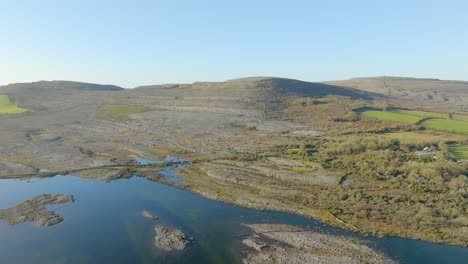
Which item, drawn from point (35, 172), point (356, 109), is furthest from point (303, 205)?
point (356, 109)

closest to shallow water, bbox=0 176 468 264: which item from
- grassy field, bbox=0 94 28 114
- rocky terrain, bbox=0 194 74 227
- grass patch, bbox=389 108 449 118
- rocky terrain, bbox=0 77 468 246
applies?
rocky terrain, bbox=0 194 74 227

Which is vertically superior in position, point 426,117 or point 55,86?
point 55,86

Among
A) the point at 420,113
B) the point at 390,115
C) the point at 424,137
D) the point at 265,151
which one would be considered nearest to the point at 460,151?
the point at 424,137

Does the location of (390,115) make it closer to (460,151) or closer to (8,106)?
(460,151)

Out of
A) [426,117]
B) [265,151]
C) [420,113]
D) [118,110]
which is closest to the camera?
[265,151]

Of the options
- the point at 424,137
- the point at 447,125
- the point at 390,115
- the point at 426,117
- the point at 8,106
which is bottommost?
the point at 424,137

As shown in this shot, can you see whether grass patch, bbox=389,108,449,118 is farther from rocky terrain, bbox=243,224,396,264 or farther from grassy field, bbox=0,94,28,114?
grassy field, bbox=0,94,28,114
